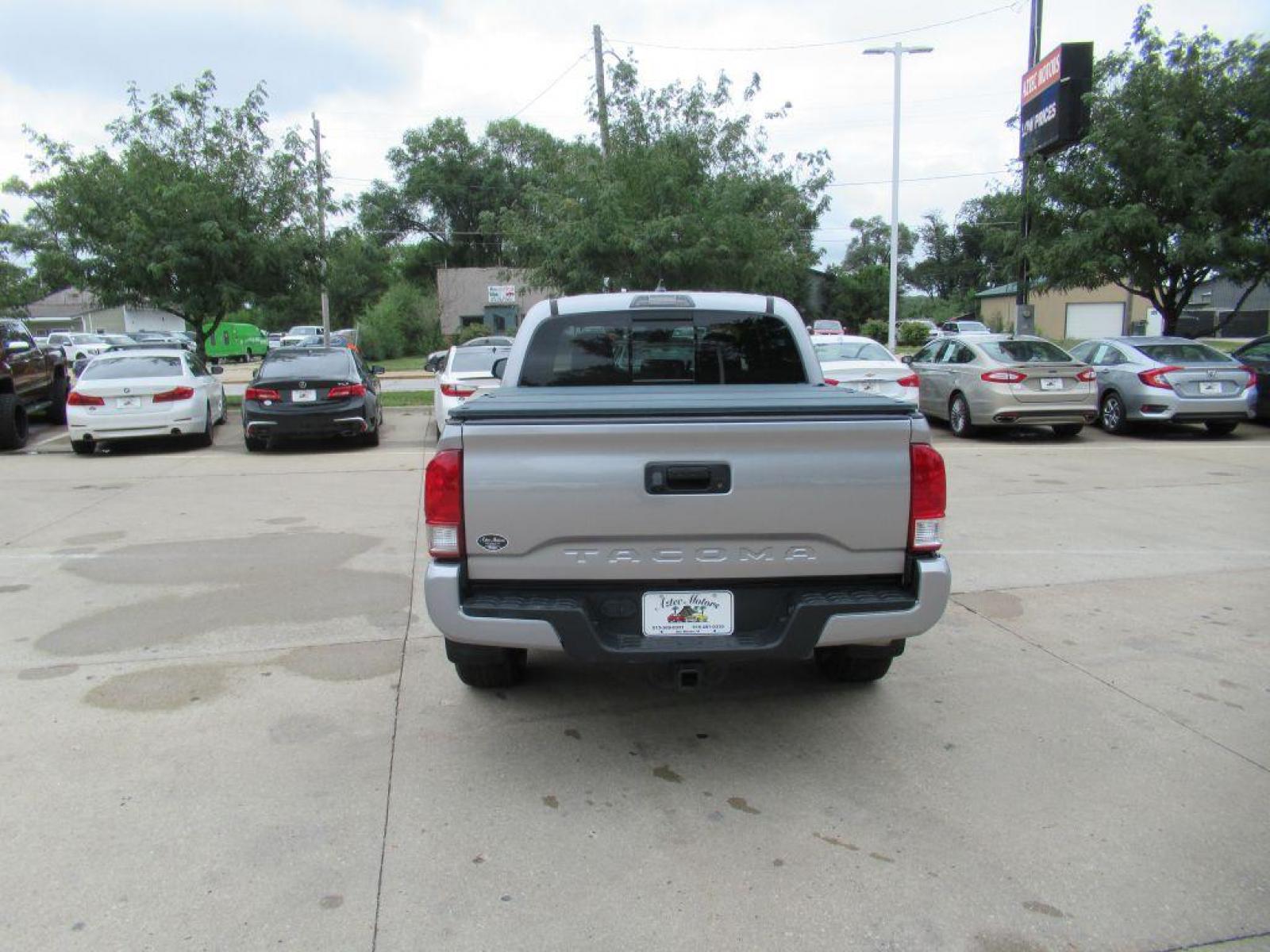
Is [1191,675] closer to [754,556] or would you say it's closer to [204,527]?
[754,556]

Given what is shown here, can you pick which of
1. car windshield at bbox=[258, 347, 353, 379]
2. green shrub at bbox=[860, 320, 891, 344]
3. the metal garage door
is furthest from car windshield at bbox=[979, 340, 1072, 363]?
the metal garage door

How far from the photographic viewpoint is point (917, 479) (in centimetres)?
354

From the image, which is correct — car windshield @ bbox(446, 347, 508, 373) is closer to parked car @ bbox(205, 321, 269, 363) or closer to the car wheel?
the car wheel

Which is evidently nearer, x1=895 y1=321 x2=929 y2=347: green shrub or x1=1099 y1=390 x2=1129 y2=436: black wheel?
x1=1099 y1=390 x2=1129 y2=436: black wheel

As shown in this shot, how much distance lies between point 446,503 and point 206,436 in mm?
12321

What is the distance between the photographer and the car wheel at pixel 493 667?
421 centimetres

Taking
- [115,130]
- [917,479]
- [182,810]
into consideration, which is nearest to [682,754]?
[917,479]

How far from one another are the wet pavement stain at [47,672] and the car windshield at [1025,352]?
12.5 metres

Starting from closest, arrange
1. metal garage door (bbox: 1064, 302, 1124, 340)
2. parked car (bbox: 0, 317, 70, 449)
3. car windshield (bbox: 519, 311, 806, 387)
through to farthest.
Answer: car windshield (bbox: 519, 311, 806, 387)
parked car (bbox: 0, 317, 70, 449)
metal garage door (bbox: 1064, 302, 1124, 340)

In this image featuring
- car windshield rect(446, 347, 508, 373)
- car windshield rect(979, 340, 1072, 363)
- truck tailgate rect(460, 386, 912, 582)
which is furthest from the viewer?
car windshield rect(979, 340, 1072, 363)

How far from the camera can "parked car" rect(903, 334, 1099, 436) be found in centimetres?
1375

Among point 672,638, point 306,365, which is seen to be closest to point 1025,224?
point 306,365

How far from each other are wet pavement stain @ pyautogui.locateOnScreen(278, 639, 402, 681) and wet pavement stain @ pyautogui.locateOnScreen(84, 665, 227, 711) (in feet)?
1.25

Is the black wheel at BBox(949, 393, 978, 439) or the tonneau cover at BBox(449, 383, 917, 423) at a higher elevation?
the tonneau cover at BBox(449, 383, 917, 423)
